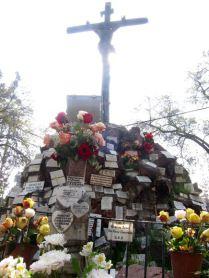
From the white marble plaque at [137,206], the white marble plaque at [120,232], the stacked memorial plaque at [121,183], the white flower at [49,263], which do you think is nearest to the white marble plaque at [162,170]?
the stacked memorial plaque at [121,183]

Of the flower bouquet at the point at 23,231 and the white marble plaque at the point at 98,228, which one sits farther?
the white marble plaque at the point at 98,228

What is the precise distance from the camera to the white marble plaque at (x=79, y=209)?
4.18 metres

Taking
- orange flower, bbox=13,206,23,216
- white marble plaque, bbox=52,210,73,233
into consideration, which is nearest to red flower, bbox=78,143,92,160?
white marble plaque, bbox=52,210,73,233

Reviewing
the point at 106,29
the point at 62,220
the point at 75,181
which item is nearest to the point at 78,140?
the point at 75,181

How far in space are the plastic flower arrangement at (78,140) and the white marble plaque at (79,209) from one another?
872 millimetres

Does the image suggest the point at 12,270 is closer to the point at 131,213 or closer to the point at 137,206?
the point at 131,213

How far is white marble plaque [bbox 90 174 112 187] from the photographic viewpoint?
7703 millimetres

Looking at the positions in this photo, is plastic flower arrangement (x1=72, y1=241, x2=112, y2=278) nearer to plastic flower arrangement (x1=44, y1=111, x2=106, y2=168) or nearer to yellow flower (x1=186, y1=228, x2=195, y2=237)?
yellow flower (x1=186, y1=228, x2=195, y2=237)

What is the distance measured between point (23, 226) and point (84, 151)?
1353mm

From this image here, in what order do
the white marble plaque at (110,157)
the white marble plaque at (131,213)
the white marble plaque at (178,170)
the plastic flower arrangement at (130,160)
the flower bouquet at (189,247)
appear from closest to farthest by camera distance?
the flower bouquet at (189,247) → the white marble plaque at (131,213) → the white marble plaque at (110,157) → the plastic flower arrangement at (130,160) → the white marble plaque at (178,170)

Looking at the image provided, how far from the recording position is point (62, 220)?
4.18 meters

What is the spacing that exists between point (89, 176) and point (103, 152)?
796 mm

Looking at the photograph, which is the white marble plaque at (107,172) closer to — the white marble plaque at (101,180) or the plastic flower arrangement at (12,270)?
the white marble plaque at (101,180)

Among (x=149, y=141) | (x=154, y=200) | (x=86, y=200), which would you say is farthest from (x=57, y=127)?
(x=149, y=141)
